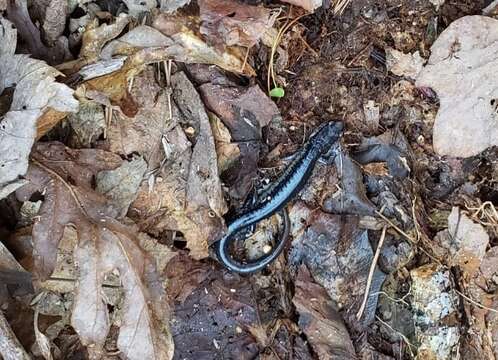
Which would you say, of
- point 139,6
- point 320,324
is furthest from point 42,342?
point 139,6

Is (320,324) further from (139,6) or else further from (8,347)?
(139,6)

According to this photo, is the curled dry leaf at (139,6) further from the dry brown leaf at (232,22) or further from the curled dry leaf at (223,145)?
the curled dry leaf at (223,145)

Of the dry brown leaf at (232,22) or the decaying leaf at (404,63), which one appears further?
the decaying leaf at (404,63)

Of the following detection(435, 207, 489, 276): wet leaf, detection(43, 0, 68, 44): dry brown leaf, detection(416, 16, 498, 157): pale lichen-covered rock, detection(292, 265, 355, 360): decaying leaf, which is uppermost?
detection(43, 0, 68, 44): dry brown leaf

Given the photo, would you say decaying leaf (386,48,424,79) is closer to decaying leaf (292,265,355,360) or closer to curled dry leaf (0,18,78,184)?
decaying leaf (292,265,355,360)

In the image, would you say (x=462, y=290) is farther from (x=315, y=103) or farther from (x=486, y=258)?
(x=315, y=103)

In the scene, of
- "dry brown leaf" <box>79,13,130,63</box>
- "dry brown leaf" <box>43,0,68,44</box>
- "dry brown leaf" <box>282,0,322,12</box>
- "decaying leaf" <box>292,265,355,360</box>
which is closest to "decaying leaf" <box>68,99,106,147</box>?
"dry brown leaf" <box>79,13,130,63</box>

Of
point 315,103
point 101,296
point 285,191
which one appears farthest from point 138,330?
point 315,103

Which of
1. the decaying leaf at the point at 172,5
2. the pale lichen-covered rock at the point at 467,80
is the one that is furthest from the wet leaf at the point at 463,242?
the decaying leaf at the point at 172,5
